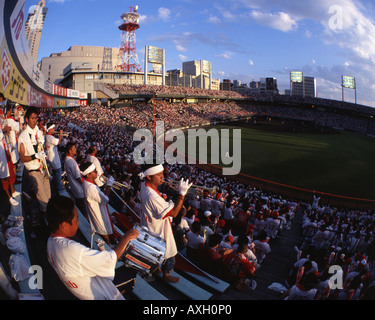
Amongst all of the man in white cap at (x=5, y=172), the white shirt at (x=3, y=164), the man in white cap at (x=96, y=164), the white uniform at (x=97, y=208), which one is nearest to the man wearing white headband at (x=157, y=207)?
the white uniform at (x=97, y=208)

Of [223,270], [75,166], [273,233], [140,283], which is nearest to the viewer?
[140,283]

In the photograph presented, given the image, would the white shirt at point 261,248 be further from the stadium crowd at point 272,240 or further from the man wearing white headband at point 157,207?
the man wearing white headband at point 157,207

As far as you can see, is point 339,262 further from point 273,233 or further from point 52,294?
point 52,294

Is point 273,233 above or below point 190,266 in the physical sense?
below

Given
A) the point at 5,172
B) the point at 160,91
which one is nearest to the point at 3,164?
the point at 5,172

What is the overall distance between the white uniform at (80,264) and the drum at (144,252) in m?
0.67

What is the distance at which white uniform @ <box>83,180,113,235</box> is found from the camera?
13.8 ft

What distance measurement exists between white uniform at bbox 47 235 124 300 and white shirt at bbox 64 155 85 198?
3.29 meters

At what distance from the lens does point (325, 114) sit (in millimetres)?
70875

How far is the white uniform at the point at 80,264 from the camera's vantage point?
7.41 ft

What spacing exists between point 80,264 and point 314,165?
2670cm

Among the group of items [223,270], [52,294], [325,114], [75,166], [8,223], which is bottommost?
[223,270]
